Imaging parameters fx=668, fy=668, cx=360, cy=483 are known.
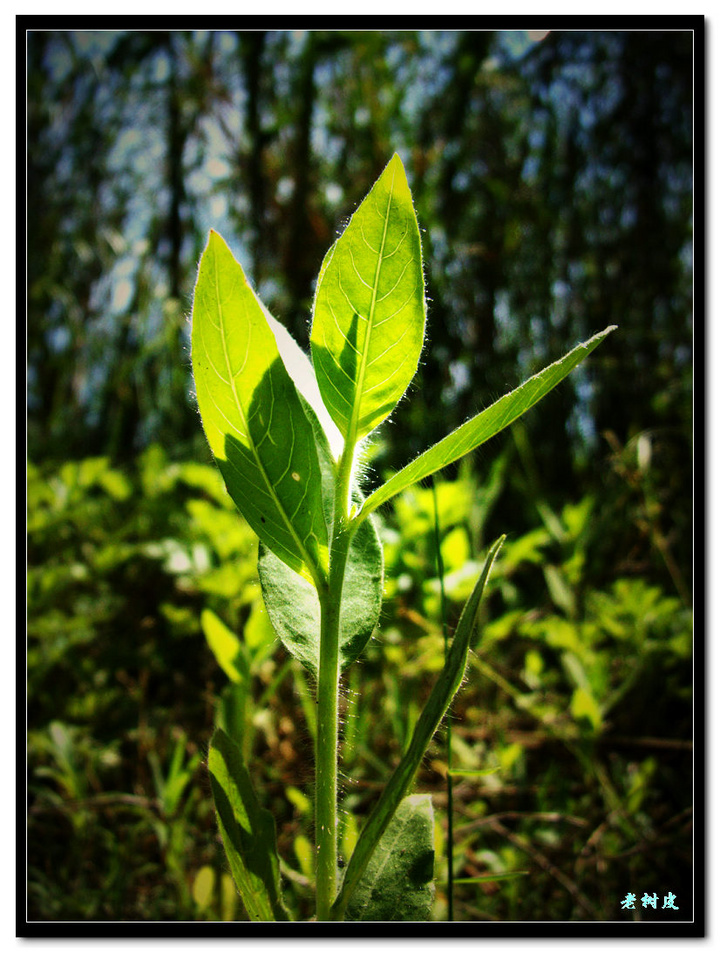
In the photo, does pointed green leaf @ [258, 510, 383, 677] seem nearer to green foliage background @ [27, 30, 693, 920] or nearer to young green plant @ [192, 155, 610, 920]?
young green plant @ [192, 155, 610, 920]

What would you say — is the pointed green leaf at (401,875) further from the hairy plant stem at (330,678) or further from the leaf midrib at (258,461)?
the leaf midrib at (258,461)

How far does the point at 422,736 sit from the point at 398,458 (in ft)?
4.18

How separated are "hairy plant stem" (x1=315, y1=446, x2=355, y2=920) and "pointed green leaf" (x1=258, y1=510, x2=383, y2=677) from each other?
33 mm

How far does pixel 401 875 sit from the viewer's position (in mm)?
548

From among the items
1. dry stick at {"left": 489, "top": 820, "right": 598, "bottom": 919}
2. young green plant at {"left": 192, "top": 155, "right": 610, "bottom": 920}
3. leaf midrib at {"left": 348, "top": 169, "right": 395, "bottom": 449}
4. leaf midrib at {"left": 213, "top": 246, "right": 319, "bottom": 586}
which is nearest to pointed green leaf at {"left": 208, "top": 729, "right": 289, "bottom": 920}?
young green plant at {"left": 192, "top": 155, "right": 610, "bottom": 920}

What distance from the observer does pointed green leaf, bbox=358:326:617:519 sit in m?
0.43

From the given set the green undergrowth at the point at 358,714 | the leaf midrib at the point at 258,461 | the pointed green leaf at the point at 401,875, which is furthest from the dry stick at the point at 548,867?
the leaf midrib at the point at 258,461

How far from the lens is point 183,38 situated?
1.55 meters

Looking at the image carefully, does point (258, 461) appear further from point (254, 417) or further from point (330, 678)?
point (330, 678)

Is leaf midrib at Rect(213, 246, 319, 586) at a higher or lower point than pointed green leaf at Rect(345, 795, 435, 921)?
higher

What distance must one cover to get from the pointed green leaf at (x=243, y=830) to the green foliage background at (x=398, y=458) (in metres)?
0.36

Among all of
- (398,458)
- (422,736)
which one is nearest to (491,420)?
(422,736)

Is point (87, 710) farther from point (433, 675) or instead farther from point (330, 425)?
point (330, 425)

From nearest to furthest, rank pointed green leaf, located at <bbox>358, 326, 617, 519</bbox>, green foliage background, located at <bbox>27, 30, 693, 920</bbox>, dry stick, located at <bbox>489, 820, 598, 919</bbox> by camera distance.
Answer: pointed green leaf, located at <bbox>358, 326, 617, 519</bbox>
dry stick, located at <bbox>489, 820, 598, 919</bbox>
green foliage background, located at <bbox>27, 30, 693, 920</bbox>
